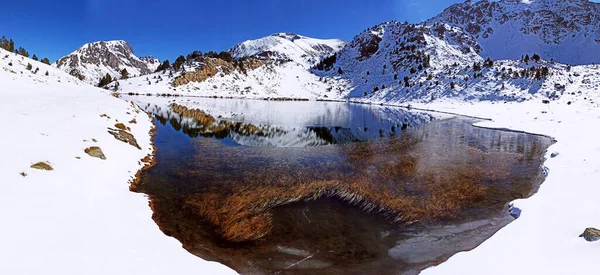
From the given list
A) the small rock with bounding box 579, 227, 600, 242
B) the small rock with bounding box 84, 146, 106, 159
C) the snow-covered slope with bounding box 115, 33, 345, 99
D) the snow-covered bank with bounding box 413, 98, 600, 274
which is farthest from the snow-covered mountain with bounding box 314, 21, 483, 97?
the small rock with bounding box 84, 146, 106, 159

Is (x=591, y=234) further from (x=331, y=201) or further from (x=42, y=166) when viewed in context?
→ (x=42, y=166)

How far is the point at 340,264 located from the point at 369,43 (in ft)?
561

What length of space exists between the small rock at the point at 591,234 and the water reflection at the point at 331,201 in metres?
2.57

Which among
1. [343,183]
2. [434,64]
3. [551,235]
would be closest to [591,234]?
[551,235]

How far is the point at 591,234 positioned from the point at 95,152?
19790 mm

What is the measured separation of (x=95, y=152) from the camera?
14.5m

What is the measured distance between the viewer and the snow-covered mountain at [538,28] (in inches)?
5492

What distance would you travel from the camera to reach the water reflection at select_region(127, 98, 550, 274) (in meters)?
8.95

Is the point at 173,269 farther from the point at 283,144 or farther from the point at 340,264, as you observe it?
the point at 283,144

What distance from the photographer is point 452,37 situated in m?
152

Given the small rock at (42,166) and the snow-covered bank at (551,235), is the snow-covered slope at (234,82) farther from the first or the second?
the snow-covered bank at (551,235)

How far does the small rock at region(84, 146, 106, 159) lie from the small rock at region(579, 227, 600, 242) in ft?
63.2

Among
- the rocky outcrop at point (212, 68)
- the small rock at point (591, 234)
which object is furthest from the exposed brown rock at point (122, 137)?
the rocky outcrop at point (212, 68)

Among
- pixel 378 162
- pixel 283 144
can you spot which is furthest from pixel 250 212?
pixel 283 144
